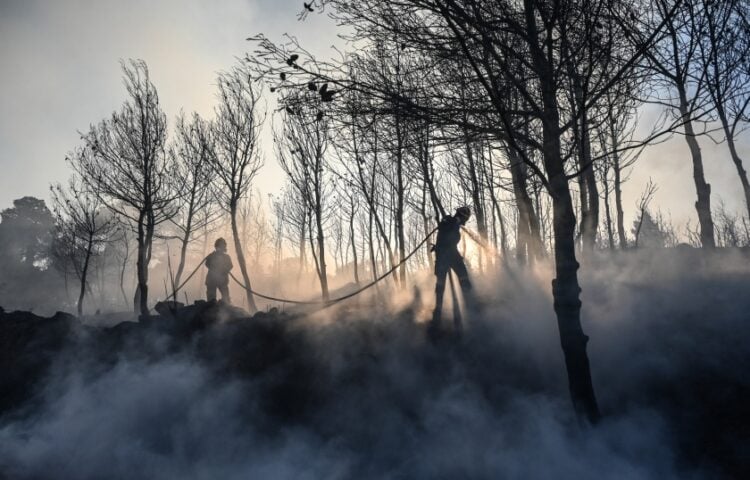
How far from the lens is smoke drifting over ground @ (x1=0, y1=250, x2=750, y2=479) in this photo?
4.22 meters

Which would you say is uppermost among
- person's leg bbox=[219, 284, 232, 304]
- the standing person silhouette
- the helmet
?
the helmet

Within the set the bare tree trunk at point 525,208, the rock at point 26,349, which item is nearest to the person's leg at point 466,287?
the bare tree trunk at point 525,208

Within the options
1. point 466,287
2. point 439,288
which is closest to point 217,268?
point 439,288

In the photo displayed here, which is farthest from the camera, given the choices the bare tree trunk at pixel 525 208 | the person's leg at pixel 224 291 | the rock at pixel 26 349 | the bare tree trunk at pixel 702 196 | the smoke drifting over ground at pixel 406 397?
the person's leg at pixel 224 291

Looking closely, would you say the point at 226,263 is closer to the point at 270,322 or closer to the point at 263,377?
the point at 270,322

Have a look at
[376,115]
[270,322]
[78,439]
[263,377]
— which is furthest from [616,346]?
[78,439]

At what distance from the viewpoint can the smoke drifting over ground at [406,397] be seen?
4.22m

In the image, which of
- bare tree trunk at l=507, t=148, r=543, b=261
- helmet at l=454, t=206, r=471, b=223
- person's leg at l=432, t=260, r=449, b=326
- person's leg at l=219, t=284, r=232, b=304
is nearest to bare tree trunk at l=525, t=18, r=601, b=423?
person's leg at l=432, t=260, r=449, b=326

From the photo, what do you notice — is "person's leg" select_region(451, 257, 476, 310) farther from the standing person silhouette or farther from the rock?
the rock

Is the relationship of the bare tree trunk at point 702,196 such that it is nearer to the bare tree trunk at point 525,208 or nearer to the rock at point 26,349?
the bare tree trunk at point 525,208

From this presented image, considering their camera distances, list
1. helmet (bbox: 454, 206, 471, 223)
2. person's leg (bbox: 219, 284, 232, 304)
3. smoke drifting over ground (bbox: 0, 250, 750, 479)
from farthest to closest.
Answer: person's leg (bbox: 219, 284, 232, 304)
helmet (bbox: 454, 206, 471, 223)
smoke drifting over ground (bbox: 0, 250, 750, 479)

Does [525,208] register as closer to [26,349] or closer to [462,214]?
[462,214]

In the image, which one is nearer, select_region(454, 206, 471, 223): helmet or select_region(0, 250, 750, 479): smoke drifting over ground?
select_region(0, 250, 750, 479): smoke drifting over ground

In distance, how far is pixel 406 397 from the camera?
18.1 feet
